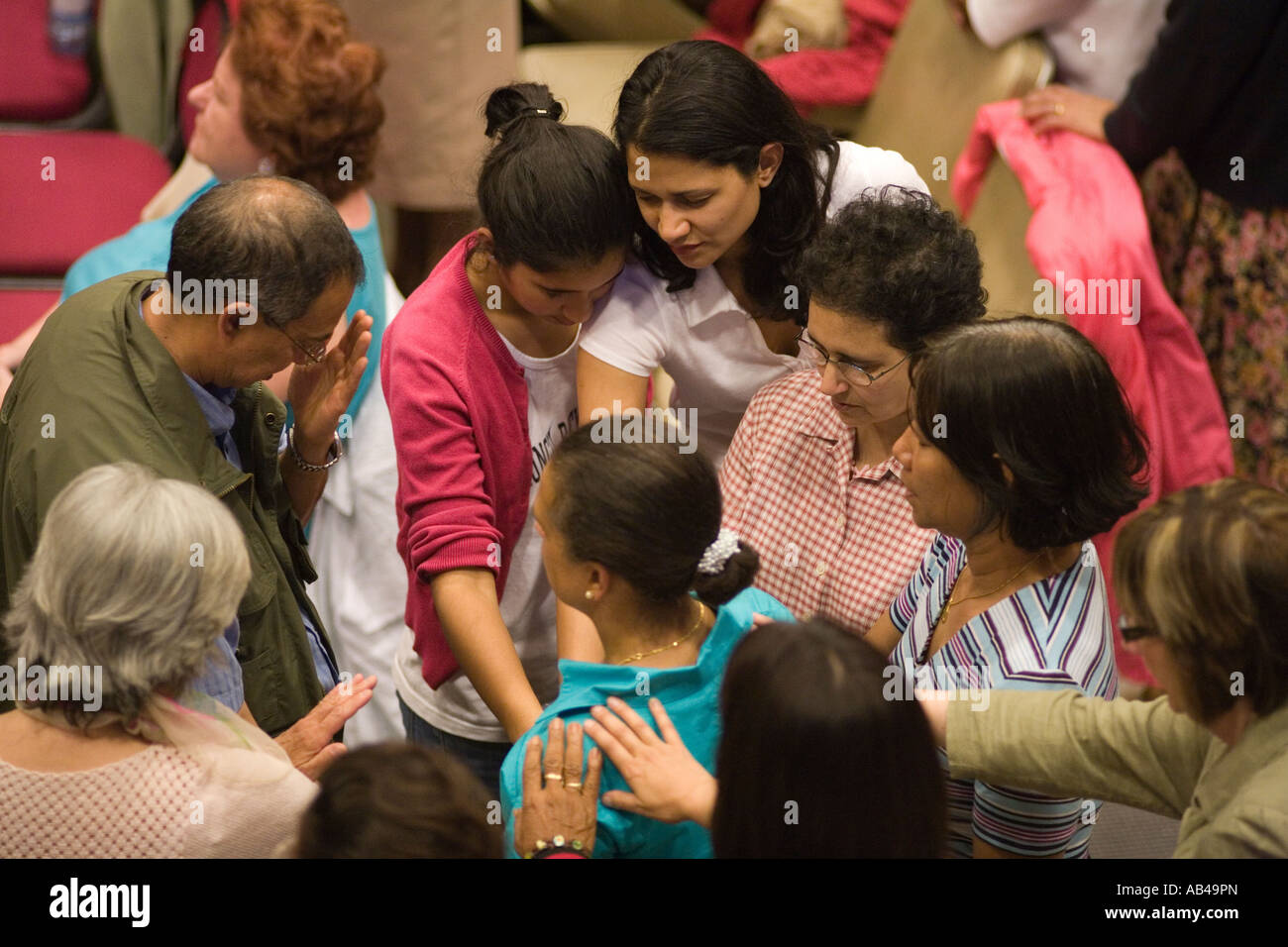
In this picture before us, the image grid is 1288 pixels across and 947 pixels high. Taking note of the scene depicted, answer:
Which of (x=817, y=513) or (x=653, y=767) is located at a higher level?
(x=817, y=513)

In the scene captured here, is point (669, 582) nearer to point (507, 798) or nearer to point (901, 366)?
point (507, 798)

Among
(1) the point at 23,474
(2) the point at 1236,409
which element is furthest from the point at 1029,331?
(2) the point at 1236,409

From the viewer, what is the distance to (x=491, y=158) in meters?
1.89

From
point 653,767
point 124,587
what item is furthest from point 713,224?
point 124,587

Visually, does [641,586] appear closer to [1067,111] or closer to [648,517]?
[648,517]

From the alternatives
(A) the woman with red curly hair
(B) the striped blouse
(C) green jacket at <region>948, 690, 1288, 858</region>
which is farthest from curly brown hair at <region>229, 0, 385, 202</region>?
(C) green jacket at <region>948, 690, 1288, 858</region>

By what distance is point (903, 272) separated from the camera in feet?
5.82

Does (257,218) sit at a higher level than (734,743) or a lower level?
higher

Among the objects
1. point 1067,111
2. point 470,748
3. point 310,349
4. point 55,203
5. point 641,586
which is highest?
point 1067,111

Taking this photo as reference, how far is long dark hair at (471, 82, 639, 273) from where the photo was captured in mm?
1817

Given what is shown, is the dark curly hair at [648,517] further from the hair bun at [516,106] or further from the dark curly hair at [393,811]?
the hair bun at [516,106]

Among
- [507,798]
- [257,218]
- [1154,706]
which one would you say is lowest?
[507,798]

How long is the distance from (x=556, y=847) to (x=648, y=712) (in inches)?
6.9

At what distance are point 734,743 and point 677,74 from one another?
1003 mm
